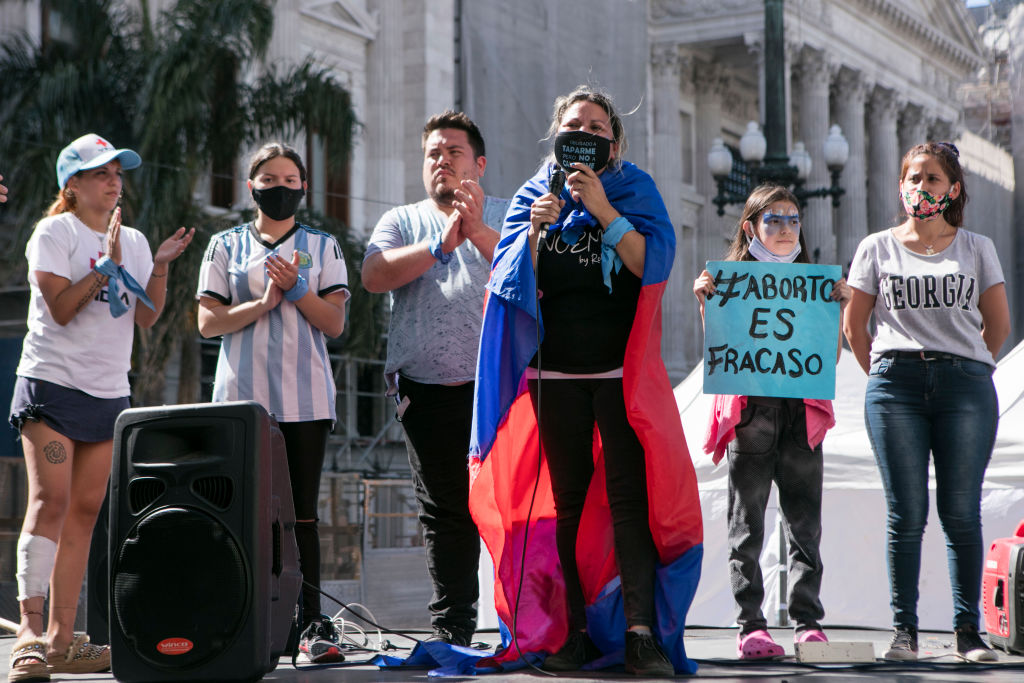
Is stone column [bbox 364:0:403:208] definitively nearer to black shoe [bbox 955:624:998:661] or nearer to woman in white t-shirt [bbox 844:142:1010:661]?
woman in white t-shirt [bbox 844:142:1010:661]

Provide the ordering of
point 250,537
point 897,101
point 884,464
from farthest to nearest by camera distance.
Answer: point 897,101 → point 884,464 → point 250,537

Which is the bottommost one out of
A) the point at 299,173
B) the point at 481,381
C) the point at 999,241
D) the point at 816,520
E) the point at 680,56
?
the point at 816,520

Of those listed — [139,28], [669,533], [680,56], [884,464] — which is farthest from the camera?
[680,56]

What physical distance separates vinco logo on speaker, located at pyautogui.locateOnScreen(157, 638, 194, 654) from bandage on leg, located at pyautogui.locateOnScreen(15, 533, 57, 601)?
89 cm

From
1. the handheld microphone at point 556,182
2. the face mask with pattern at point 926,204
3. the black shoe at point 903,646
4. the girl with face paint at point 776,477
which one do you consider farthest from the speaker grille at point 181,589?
the face mask with pattern at point 926,204

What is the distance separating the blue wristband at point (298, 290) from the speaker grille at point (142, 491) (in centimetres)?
108

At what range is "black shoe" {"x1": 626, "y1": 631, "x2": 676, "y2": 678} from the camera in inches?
A: 161

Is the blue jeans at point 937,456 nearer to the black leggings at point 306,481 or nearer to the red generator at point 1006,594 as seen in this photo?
the red generator at point 1006,594

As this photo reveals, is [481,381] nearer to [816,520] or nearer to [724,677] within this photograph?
[724,677]

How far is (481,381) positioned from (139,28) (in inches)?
564

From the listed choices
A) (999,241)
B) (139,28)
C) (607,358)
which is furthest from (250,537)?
(999,241)

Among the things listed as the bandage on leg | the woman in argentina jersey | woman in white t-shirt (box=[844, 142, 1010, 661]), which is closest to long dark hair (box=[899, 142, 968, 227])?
woman in white t-shirt (box=[844, 142, 1010, 661])

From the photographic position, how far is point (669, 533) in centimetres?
423

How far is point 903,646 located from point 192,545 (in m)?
2.54
